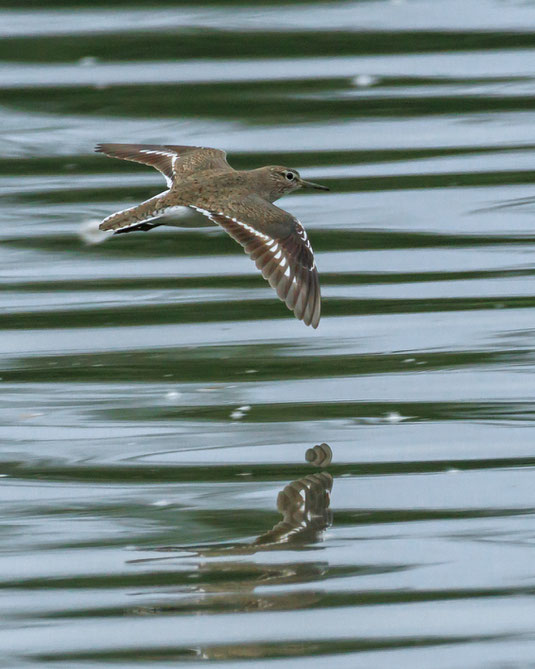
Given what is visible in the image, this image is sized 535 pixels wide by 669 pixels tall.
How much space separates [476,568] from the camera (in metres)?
4.73

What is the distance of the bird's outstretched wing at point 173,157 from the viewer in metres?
6.99

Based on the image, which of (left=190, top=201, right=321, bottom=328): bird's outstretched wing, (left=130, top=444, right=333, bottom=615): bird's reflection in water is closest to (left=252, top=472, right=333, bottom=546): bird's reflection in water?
(left=130, top=444, right=333, bottom=615): bird's reflection in water

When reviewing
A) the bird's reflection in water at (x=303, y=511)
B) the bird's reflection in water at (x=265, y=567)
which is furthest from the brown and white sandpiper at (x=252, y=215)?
the bird's reflection in water at (x=265, y=567)

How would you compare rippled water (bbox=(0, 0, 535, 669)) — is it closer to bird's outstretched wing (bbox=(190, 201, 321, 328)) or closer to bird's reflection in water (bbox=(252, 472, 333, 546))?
bird's reflection in water (bbox=(252, 472, 333, 546))

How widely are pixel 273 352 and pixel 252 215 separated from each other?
58 centimetres

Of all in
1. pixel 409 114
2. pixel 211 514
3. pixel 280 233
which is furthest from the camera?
pixel 409 114

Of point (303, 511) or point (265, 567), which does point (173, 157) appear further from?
point (265, 567)

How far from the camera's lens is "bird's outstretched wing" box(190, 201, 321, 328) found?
5.99 meters

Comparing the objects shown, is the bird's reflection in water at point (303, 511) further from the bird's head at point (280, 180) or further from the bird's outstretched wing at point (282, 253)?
the bird's head at point (280, 180)

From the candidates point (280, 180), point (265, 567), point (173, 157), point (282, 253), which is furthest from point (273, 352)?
→ point (265, 567)

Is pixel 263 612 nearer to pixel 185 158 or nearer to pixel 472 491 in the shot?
pixel 472 491

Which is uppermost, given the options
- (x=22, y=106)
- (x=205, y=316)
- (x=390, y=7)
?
(x=390, y=7)

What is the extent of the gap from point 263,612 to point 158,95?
17.0 ft

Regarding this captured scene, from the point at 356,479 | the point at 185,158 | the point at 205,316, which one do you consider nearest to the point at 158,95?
the point at 185,158
